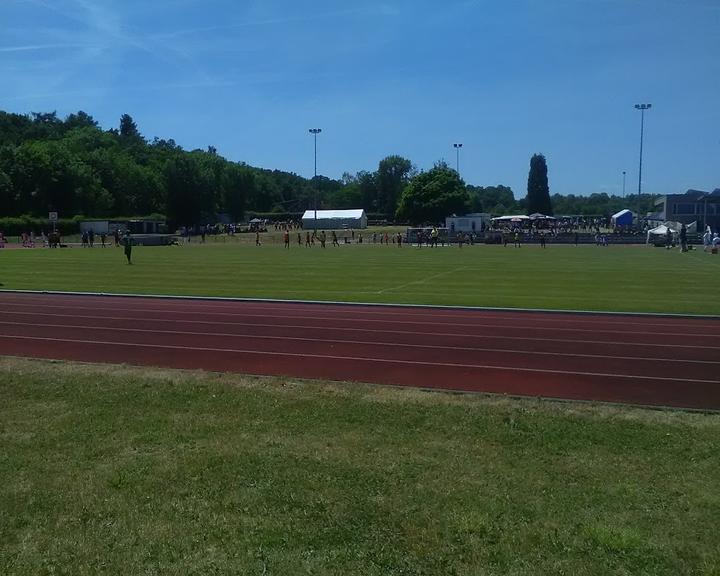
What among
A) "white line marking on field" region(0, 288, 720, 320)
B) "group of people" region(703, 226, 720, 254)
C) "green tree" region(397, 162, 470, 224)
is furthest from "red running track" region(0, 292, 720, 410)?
"green tree" region(397, 162, 470, 224)

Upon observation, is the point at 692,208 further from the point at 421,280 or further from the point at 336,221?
the point at 421,280

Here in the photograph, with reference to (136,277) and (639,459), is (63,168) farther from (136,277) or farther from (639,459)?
(639,459)

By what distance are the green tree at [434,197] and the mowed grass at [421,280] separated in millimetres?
75875

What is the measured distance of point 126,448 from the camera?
7.03 metres

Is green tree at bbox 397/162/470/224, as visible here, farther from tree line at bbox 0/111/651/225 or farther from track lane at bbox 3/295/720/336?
track lane at bbox 3/295/720/336

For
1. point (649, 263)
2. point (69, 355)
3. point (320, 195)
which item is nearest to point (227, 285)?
point (69, 355)

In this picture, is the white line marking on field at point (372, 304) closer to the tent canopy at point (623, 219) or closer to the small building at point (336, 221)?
the tent canopy at point (623, 219)

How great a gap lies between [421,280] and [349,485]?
71.1 feet

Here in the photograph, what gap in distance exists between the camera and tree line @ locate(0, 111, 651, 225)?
94062mm

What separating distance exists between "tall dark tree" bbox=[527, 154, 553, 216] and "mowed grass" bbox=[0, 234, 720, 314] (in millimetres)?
109622

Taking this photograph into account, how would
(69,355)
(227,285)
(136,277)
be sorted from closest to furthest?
1. (69,355)
2. (227,285)
3. (136,277)

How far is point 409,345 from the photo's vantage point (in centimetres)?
1341

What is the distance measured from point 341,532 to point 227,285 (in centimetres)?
2107

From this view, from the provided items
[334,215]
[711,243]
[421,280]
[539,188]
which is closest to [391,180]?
[539,188]
